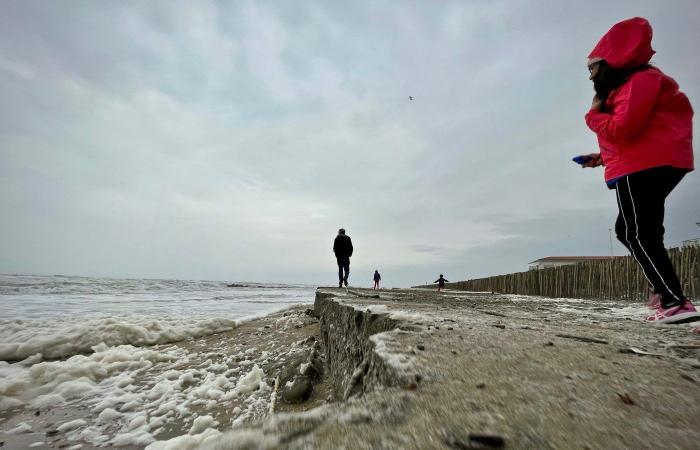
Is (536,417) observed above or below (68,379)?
above

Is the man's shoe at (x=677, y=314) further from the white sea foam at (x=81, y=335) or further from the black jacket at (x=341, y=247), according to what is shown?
the black jacket at (x=341, y=247)

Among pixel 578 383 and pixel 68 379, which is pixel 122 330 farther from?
pixel 578 383

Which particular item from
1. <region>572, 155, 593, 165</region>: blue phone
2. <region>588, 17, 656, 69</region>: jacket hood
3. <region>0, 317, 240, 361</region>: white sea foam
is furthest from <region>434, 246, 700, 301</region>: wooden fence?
<region>0, 317, 240, 361</region>: white sea foam

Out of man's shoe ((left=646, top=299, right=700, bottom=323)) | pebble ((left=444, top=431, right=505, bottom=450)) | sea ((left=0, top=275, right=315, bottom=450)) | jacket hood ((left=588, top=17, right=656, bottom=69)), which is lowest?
sea ((left=0, top=275, right=315, bottom=450))

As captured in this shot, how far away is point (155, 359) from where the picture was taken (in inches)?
124

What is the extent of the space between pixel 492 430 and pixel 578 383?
401mm

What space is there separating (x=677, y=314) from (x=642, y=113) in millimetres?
1300

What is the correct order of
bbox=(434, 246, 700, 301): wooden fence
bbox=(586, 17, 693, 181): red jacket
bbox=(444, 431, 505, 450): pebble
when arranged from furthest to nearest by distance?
bbox=(434, 246, 700, 301): wooden fence → bbox=(586, 17, 693, 181): red jacket → bbox=(444, 431, 505, 450): pebble

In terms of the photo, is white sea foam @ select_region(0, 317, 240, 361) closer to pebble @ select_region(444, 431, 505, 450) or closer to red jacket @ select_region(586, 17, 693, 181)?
pebble @ select_region(444, 431, 505, 450)

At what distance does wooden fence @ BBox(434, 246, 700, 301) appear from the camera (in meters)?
4.82

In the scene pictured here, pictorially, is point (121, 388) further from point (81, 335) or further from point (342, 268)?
point (342, 268)

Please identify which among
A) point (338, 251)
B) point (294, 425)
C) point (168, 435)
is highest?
point (338, 251)

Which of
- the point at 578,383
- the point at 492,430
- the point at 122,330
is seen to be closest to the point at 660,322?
the point at 578,383

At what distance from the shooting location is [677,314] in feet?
6.87
